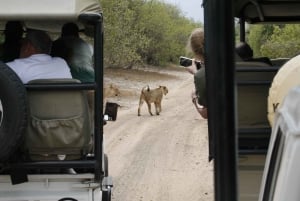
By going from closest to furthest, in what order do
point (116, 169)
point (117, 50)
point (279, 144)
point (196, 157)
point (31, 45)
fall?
point (279, 144) < point (31, 45) < point (116, 169) < point (196, 157) < point (117, 50)

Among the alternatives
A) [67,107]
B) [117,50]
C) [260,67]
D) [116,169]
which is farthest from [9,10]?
[117,50]

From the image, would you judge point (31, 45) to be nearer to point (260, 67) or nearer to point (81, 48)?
point (81, 48)

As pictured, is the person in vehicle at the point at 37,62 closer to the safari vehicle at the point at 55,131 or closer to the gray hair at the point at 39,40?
the gray hair at the point at 39,40

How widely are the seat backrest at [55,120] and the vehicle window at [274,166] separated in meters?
2.11

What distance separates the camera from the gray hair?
4152 millimetres

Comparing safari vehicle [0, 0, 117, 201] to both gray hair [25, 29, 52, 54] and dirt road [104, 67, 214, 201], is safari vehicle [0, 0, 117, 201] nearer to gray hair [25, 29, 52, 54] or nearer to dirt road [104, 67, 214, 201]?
gray hair [25, 29, 52, 54]

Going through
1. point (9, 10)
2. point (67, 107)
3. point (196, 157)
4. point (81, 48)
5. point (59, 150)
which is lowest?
point (196, 157)

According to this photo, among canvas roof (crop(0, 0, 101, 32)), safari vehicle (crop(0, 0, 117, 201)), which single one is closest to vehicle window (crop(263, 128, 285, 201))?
safari vehicle (crop(0, 0, 117, 201))

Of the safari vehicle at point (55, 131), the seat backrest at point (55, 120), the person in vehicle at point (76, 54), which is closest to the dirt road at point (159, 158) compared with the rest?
the person in vehicle at point (76, 54)

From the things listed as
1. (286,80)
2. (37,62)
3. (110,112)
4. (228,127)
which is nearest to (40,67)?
(37,62)

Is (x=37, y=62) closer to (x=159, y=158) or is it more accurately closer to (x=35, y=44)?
(x=35, y=44)

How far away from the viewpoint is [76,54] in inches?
171

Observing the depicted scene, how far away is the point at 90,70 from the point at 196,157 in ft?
19.5

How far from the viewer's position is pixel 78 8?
12.4 feet
